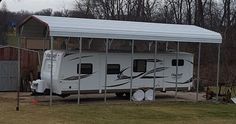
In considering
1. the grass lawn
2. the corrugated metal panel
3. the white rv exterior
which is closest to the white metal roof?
the white rv exterior

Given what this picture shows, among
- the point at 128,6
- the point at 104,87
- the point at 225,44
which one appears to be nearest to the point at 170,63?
the point at 104,87

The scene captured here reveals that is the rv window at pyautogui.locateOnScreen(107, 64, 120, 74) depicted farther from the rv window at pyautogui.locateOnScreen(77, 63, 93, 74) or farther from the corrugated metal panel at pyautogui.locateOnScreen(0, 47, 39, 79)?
the corrugated metal panel at pyautogui.locateOnScreen(0, 47, 39, 79)

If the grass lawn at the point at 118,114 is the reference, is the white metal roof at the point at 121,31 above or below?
above

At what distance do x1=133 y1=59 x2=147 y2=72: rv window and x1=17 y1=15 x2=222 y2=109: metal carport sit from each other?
1429 millimetres

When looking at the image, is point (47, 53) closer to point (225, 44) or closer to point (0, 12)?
point (225, 44)

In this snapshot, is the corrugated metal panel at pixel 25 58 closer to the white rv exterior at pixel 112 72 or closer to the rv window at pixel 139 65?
the white rv exterior at pixel 112 72

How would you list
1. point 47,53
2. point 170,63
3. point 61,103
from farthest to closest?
1. point 170,63
2. point 47,53
3. point 61,103

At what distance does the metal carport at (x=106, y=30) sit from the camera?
21953 millimetres

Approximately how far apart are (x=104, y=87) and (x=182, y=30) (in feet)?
17.2

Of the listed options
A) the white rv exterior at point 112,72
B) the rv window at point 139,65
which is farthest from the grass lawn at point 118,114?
the rv window at point 139,65

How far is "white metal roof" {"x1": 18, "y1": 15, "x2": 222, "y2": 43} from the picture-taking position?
21.9 meters

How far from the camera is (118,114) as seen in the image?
1952 cm

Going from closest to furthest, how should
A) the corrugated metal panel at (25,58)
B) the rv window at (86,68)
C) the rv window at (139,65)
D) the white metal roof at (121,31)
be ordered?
1. the white metal roof at (121,31)
2. the rv window at (86,68)
3. the rv window at (139,65)
4. the corrugated metal panel at (25,58)

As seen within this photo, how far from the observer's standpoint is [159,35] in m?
24.4
